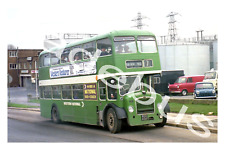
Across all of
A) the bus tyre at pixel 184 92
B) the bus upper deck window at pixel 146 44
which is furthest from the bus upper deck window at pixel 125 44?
the bus tyre at pixel 184 92

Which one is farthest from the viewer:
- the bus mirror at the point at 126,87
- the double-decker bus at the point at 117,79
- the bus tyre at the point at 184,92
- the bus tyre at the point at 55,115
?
the bus tyre at the point at 184,92

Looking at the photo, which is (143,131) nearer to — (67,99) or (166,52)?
(67,99)

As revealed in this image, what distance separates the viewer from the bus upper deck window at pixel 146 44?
14.1m

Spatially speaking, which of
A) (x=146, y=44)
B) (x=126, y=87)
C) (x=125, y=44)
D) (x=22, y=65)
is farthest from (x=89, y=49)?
(x=22, y=65)

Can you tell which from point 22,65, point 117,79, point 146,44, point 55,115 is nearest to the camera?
point 117,79

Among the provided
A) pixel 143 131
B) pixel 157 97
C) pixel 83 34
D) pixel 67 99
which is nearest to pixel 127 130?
pixel 143 131

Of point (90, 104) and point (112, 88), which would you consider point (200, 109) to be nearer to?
point (90, 104)

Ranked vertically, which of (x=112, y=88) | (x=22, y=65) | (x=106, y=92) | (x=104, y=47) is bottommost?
(x=106, y=92)

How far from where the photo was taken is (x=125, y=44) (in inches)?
546

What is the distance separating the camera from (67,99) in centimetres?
1770

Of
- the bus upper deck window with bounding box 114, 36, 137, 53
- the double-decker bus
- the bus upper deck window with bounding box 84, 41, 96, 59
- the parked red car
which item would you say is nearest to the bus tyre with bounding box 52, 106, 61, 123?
the double-decker bus

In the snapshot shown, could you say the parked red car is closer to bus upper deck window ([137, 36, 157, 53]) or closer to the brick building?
the brick building

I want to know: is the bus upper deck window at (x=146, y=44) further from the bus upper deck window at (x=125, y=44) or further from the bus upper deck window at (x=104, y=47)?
the bus upper deck window at (x=104, y=47)

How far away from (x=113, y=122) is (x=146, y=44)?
135 inches
